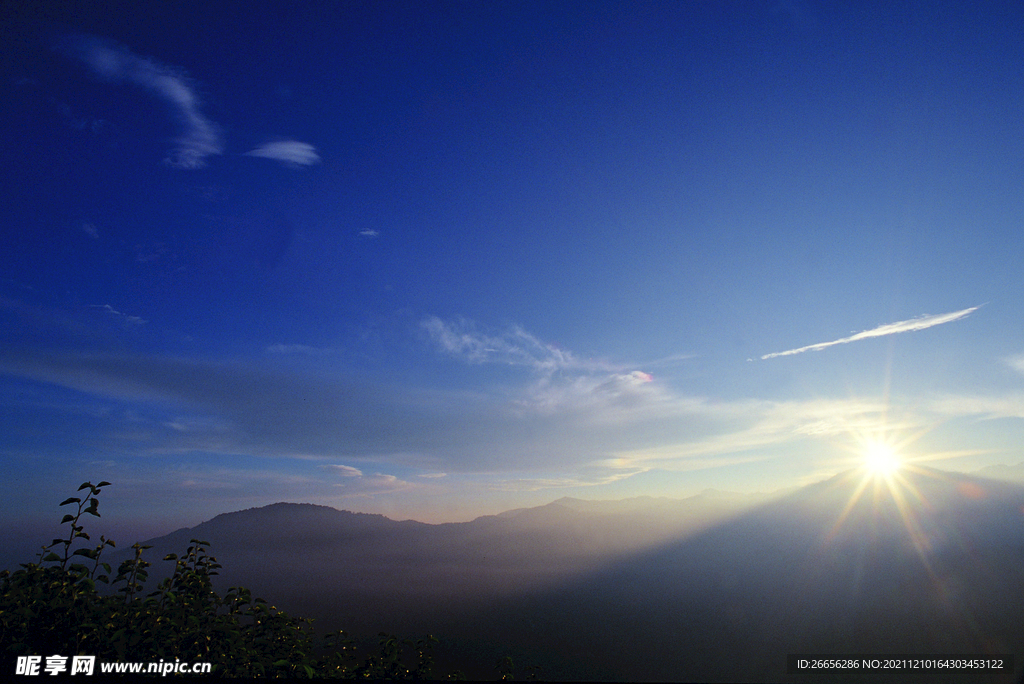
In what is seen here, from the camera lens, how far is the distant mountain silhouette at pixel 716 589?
158 ft

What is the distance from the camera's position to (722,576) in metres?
94.2

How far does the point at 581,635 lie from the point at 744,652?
18347 mm

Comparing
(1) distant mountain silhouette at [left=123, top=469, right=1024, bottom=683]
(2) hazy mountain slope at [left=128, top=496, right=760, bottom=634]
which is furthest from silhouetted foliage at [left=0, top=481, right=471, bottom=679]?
(2) hazy mountain slope at [left=128, top=496, right=760, bottom=634]

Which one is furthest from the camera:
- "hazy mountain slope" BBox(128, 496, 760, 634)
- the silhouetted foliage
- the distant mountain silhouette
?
"hazy mountain slope" BBox(128, 496, 760, 634)

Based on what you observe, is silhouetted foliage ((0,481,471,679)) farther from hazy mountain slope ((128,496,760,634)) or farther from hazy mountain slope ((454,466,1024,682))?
hazy mountain slope ((128,496,760,634))

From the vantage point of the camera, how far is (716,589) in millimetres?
84438

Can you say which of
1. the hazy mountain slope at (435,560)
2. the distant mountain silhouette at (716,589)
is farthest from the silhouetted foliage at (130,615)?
the hazy mountain slope at (435,560)

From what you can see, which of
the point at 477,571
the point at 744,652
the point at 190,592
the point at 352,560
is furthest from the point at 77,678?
the point at 352,560

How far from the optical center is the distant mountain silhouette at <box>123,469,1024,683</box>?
48.1m

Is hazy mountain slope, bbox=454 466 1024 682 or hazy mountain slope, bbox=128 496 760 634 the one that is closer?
hazy mountain slope, bbox=454 466 1024 682

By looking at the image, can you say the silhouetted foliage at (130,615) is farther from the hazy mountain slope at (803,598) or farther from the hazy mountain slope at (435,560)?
the hazy mountain slope at (435,560)

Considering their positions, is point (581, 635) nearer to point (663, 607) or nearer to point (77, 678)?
point (663, 607)

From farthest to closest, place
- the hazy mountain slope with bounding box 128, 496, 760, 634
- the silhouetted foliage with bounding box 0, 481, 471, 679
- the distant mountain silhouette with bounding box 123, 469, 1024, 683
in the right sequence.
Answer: the hazy mountain slope with bounding box 128, 496, 760, 634 → the distant mountain silhouette with bounding box 123, 469, 1024, 683 → the silhouetted foliage with bounding box 0, 481, 471, 679

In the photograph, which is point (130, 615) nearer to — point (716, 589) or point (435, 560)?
point (716, 589)
